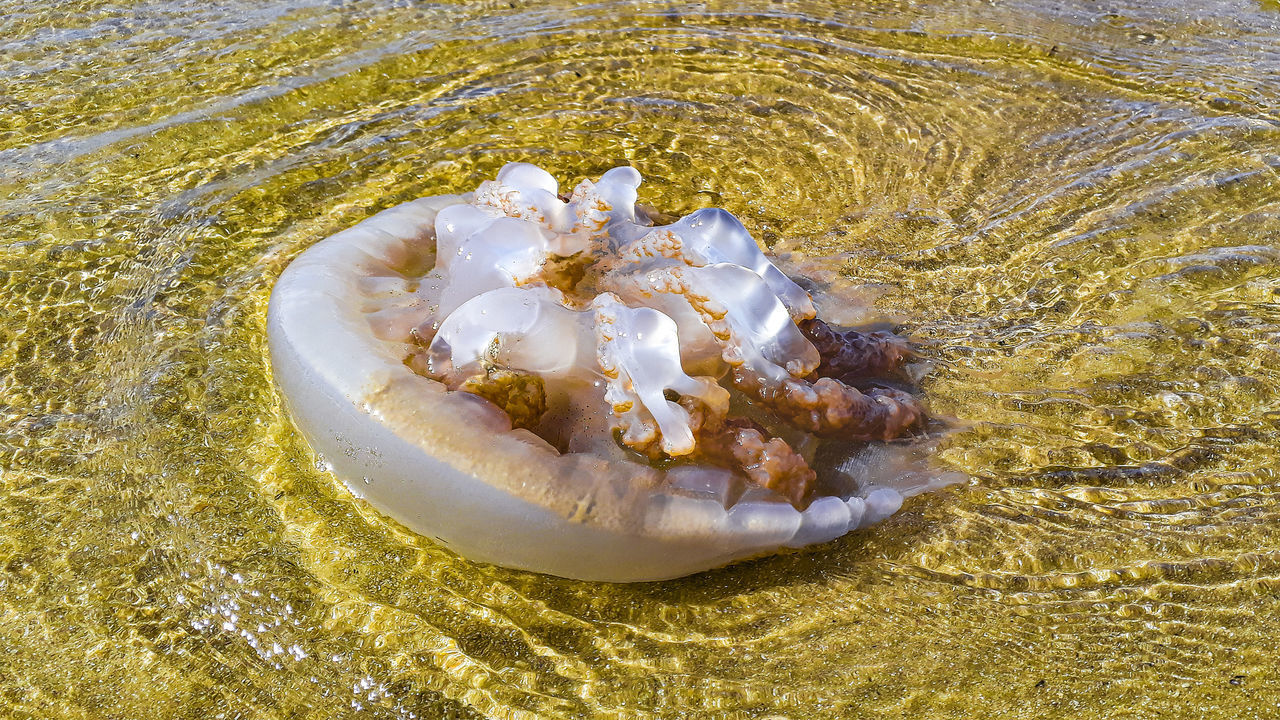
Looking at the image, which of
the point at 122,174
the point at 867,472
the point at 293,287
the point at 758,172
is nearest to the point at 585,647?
the point at 867,472

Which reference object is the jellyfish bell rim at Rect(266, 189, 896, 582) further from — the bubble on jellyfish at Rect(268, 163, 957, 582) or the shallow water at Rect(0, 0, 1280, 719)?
the shallow water at Rect(0, 0, 1280, 719)

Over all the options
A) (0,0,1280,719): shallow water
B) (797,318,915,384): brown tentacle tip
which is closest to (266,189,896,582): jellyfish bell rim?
(0,0,1280,719): shallow water

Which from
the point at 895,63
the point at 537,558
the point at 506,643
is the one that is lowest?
the point at 506,643

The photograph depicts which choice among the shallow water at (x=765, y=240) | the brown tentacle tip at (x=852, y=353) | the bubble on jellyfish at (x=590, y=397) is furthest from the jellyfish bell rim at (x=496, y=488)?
the brown tentacle tip at (x=852, y=353)

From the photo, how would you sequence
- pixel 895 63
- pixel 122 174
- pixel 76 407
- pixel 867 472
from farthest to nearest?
1. pixel 895 63
2. pixel 122 174
3. pixel 76 407
4. pixel 867 472

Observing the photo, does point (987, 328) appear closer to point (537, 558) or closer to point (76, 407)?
point (537, 558)

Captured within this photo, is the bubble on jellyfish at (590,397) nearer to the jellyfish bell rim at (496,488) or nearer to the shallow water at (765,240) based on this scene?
the jellyfish bell rim at (496,488)

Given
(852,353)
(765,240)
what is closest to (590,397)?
(852,353)
